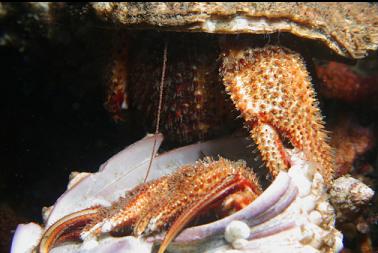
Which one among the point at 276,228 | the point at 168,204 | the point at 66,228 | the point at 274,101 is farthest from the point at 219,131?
the point at 66,228

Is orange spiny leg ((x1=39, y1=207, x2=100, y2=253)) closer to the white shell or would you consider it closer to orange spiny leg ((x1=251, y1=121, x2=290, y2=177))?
the white shell

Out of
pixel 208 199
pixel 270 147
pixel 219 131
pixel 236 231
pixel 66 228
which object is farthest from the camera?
pixel 219 131

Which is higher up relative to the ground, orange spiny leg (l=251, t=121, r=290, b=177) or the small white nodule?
orange spiny leg (l=251, t=121, r=290, b=177)

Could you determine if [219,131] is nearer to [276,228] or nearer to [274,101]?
[274,101]

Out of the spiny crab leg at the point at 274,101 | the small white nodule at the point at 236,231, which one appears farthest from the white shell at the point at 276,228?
the spiny crab leg at the point at 274,101

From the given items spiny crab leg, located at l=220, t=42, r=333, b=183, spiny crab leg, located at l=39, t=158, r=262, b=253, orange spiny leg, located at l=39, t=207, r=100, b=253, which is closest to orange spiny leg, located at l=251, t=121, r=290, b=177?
spiny crab leg, located at l=220, t=42, r=333, b=183

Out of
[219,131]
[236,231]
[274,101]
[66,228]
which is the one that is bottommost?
[66,228]

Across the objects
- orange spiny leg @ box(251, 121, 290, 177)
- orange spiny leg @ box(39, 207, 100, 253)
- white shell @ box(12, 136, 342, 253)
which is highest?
orange spiny leg @ box(251, 121, 290, 177)
